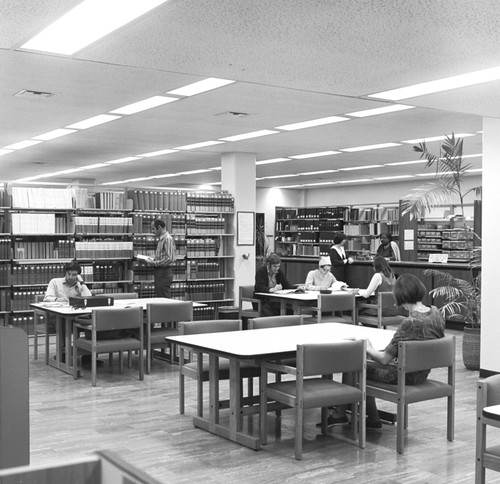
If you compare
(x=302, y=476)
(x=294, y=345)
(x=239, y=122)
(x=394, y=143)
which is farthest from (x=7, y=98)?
(x=394, y=143)

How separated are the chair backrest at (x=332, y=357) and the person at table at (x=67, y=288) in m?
4.27

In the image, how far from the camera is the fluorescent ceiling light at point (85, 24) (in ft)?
13.9

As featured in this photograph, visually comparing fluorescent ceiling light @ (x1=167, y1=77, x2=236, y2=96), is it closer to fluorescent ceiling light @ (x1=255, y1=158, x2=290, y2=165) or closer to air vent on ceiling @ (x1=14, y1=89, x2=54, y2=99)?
air vent on ceiling @ (x1=14, y1=89, x2=54, y2=99)

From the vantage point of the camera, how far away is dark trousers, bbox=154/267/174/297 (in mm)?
9973

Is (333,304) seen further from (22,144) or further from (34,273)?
(22,144)

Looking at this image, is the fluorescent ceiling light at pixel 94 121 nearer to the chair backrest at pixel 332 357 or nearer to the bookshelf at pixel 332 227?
the chair backrest at pixel 332 357

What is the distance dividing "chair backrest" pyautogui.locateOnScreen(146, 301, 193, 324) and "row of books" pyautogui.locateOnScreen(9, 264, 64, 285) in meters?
3.00

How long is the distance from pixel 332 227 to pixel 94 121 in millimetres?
9506

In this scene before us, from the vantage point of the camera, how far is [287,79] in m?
5.88

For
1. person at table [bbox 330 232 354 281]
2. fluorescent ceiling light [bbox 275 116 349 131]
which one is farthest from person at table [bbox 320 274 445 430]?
person at table [bbox 330 232 354 281]

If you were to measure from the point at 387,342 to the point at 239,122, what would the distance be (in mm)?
4346

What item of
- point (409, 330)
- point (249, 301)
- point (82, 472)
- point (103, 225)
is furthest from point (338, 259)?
point (82, 472)

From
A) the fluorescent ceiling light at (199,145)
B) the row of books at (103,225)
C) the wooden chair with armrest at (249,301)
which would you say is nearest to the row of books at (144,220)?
the row of books at (103,225)

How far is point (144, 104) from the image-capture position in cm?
777
